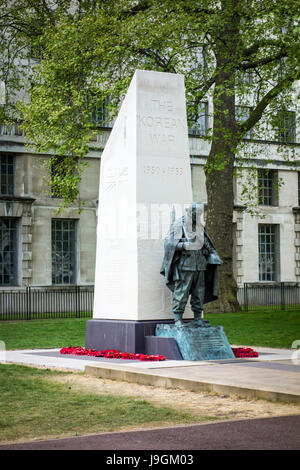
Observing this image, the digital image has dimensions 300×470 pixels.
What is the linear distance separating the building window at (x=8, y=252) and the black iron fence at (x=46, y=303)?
2.82 feet

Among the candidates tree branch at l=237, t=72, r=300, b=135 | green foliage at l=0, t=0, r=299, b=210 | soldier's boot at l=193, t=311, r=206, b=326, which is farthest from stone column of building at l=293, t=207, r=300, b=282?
soldier's boot at l=193, t=311, r=206, b=326

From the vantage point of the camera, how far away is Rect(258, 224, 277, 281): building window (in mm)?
40812

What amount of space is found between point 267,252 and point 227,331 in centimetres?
2173

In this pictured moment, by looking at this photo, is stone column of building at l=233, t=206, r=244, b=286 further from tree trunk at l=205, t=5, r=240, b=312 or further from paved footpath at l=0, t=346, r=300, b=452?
paved footpath at l=0, t=346, r=300, b=452

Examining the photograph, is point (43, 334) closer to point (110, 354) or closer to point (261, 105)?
point (110, 354)

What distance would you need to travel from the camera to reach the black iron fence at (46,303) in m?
30.6

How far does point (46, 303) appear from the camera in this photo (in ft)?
105

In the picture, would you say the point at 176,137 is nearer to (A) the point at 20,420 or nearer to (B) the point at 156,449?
(A) the point at 20,420

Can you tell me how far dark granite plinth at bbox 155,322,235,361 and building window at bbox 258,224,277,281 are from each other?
27633 mm

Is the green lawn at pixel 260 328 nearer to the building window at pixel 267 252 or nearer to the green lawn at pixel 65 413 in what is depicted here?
the green lawn at pixel 65 413

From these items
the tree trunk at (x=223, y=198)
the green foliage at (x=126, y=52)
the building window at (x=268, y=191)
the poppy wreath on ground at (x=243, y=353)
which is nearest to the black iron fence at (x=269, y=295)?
the building window at (x=268, y=191)
